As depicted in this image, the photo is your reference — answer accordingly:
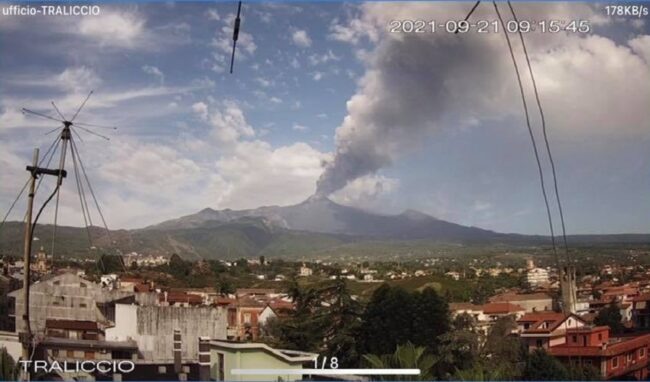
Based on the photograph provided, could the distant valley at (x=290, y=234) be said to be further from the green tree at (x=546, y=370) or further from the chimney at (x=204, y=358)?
the green tree at (x=546, y=370)

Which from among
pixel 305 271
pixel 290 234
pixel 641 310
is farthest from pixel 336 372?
pixel 641 310

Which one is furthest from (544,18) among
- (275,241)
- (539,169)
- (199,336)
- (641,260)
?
(199,336)

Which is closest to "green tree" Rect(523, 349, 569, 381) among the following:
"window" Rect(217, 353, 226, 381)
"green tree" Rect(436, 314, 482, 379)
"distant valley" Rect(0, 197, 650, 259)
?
"green tree" Rect(436, 314, 482, 379)

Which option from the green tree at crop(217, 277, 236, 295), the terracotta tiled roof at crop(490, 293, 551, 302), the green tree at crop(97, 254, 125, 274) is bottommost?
the terracotta tiled roof at crop(490, 293, 551, 302)

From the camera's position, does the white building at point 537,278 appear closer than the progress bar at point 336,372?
No

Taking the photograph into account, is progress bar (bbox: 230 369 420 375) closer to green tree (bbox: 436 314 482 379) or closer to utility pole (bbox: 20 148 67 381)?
green tree (bbox: 436 314 482 379)

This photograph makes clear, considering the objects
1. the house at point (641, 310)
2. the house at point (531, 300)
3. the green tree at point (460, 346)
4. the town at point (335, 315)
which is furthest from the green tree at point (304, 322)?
the house at point (641, 310)

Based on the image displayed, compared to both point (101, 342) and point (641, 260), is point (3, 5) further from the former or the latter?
point (641, 260)

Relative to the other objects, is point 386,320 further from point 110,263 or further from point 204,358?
point 110,263
